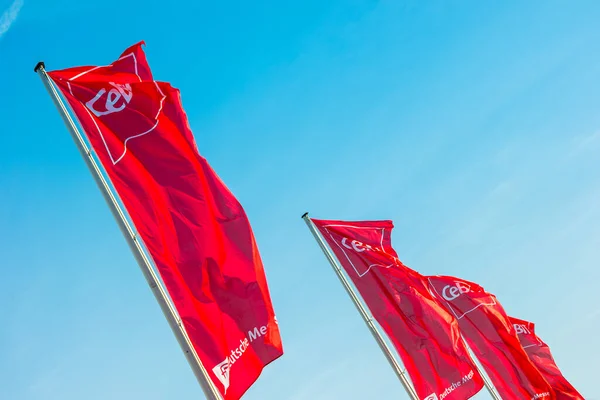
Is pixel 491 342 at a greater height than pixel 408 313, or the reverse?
pixel 408 313

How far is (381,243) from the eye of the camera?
25.0 meters

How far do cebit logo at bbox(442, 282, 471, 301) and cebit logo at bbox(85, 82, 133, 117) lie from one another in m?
20.0

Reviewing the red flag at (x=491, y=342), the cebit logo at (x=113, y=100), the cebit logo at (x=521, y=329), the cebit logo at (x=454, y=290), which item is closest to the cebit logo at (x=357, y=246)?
the red flag at (x=491, y=342)

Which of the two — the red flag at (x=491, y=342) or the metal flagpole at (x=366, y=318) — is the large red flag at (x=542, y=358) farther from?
the metal flagpole at (x=366, y=318)

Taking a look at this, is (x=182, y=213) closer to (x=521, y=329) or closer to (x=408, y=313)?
(x=408, y=313)

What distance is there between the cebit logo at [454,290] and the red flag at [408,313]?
18.9 ft

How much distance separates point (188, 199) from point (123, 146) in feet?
4.81

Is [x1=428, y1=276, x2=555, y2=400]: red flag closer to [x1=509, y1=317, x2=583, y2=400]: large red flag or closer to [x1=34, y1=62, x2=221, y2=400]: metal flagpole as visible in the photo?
[x1=509, y1=317, x2=583, y2=400]: large red flag

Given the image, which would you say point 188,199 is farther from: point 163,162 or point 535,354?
point 535,354

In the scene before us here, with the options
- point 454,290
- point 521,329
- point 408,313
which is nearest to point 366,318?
point 408,313

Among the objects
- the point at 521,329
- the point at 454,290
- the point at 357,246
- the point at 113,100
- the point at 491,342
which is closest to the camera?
the point at 113,100

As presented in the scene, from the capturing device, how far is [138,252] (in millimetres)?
11992

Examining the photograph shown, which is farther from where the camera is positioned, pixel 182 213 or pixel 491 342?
pixel 491 342

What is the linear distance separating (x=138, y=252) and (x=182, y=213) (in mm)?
1133
